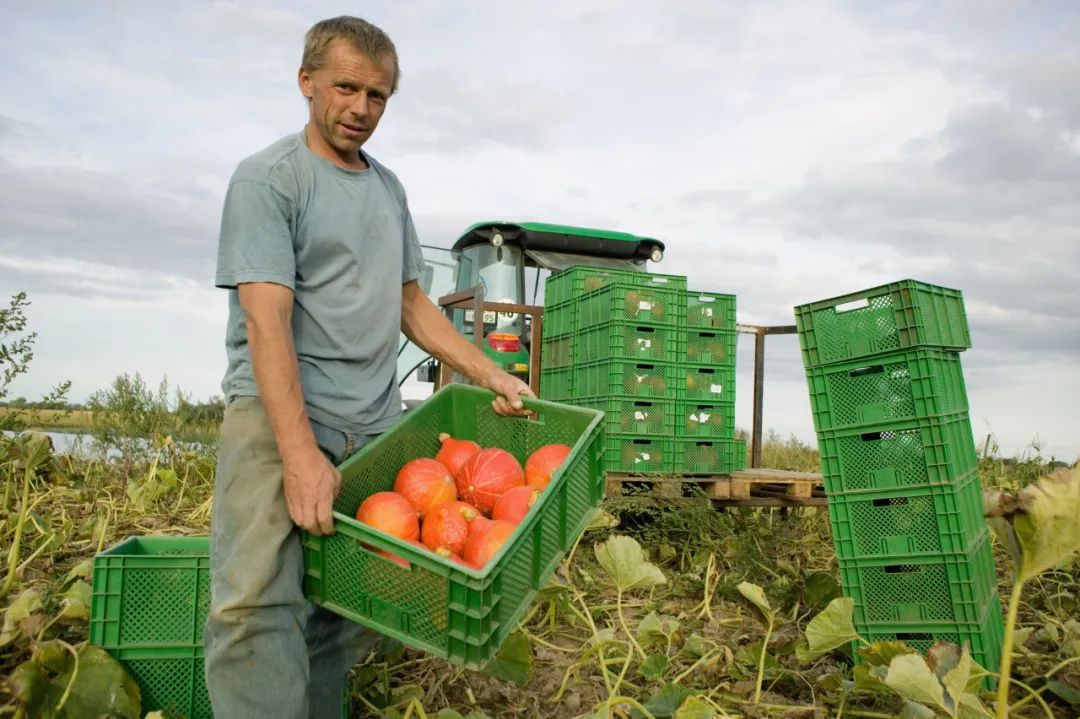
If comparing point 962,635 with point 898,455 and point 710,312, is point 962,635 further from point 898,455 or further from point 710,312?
point 710,312

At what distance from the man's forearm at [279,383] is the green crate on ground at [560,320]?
14.3 feet

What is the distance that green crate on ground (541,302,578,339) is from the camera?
6.57 metres

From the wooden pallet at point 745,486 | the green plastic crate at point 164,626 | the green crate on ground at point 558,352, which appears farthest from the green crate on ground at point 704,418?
the green plastic crate at point 164,626

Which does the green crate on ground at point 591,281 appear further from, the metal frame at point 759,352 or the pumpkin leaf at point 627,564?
the pumpkin leaf at point 627,564

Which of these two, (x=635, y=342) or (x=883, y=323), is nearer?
(x=883, y=323)

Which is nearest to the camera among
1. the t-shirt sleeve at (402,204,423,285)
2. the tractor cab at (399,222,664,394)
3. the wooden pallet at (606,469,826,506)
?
the t-shirt sleeve at (402,204,423,285)

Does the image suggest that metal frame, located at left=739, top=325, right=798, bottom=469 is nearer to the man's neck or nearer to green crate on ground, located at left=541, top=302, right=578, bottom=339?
green crate on ground, located at left=541, top=302, right=578, bottom=339

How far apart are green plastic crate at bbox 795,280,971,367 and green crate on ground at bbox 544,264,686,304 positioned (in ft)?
6.98

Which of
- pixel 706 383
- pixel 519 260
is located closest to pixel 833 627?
pixel 706 383

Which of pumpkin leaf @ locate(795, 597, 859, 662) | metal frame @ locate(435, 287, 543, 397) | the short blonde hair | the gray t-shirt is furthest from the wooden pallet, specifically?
the short blonde hair

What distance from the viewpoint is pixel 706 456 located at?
609 cm

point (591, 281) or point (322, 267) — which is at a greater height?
point (591, 281)

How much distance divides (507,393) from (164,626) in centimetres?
148

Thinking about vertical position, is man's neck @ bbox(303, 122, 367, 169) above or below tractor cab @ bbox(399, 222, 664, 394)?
below
